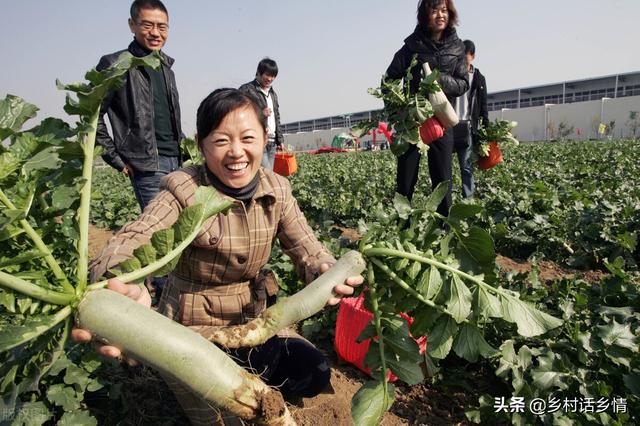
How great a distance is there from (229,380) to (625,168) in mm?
9591

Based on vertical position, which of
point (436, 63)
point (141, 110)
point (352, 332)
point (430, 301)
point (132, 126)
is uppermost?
point (436, 63)

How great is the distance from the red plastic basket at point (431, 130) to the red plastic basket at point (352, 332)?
1.63 m

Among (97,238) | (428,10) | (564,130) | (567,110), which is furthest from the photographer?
(567,110)

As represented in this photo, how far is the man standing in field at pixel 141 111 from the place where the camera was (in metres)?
2.91

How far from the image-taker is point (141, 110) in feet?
9.78

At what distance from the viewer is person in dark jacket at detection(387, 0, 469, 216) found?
3439 mm

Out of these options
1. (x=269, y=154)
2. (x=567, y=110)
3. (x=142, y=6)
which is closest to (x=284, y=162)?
(x=269, y=154)

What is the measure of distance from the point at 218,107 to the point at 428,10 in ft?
8.19

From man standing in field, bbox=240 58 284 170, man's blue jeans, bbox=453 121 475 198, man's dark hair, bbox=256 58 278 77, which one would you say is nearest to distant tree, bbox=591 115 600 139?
man's blue jeans, bbox=453 121 475 198

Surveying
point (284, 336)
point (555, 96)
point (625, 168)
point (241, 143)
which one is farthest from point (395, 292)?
point (555, 96)

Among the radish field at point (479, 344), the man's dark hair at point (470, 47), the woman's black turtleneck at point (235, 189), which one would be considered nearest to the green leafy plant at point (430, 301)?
the radish field at point (479, 344)

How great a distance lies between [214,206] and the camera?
4.50ft

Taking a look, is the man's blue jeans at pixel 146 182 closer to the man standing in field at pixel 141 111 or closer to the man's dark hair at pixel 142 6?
the man standing in field at pixel 141 111

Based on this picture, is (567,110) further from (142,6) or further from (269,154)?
(142,6)
